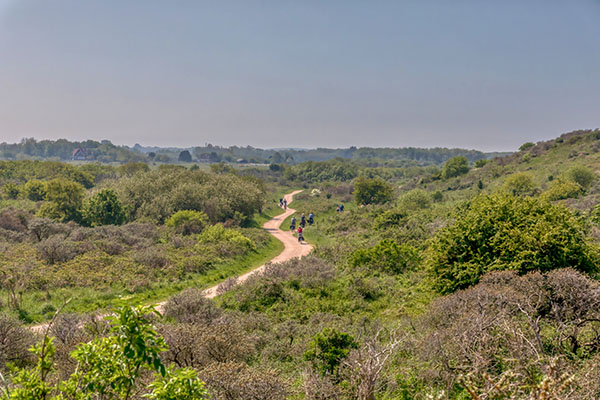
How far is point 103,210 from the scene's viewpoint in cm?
2900

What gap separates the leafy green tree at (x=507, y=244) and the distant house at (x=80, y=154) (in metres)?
182

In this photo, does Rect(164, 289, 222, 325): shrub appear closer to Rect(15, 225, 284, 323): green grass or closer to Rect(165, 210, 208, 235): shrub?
Rect(15, 225, 284, 323): green grass

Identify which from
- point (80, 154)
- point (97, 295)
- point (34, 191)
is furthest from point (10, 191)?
point (80, 154)

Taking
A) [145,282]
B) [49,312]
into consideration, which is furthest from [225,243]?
[49,312]

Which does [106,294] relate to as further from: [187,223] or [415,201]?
[415,201]

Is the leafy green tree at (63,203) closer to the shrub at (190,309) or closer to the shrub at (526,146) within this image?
the shrub at (190,309)

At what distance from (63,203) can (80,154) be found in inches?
6142

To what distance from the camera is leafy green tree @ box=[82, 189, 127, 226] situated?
29031mm

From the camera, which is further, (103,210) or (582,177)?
(582,177)

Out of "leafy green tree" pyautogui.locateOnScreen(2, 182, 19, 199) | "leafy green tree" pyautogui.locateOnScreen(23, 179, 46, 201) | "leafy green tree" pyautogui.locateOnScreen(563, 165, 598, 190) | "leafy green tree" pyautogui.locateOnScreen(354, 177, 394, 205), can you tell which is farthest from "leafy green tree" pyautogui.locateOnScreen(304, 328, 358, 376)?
"leafy green tree" pyautogui.locateOnScreen(2, 182, 19, 199)

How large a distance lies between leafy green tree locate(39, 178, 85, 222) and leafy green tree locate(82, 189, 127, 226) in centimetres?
127

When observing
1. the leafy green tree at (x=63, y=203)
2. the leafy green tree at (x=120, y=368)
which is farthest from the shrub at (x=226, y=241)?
the leafy green tree at (x=120, y=368)

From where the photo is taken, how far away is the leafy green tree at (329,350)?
7953 mm

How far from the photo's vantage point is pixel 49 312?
42.3 ft
